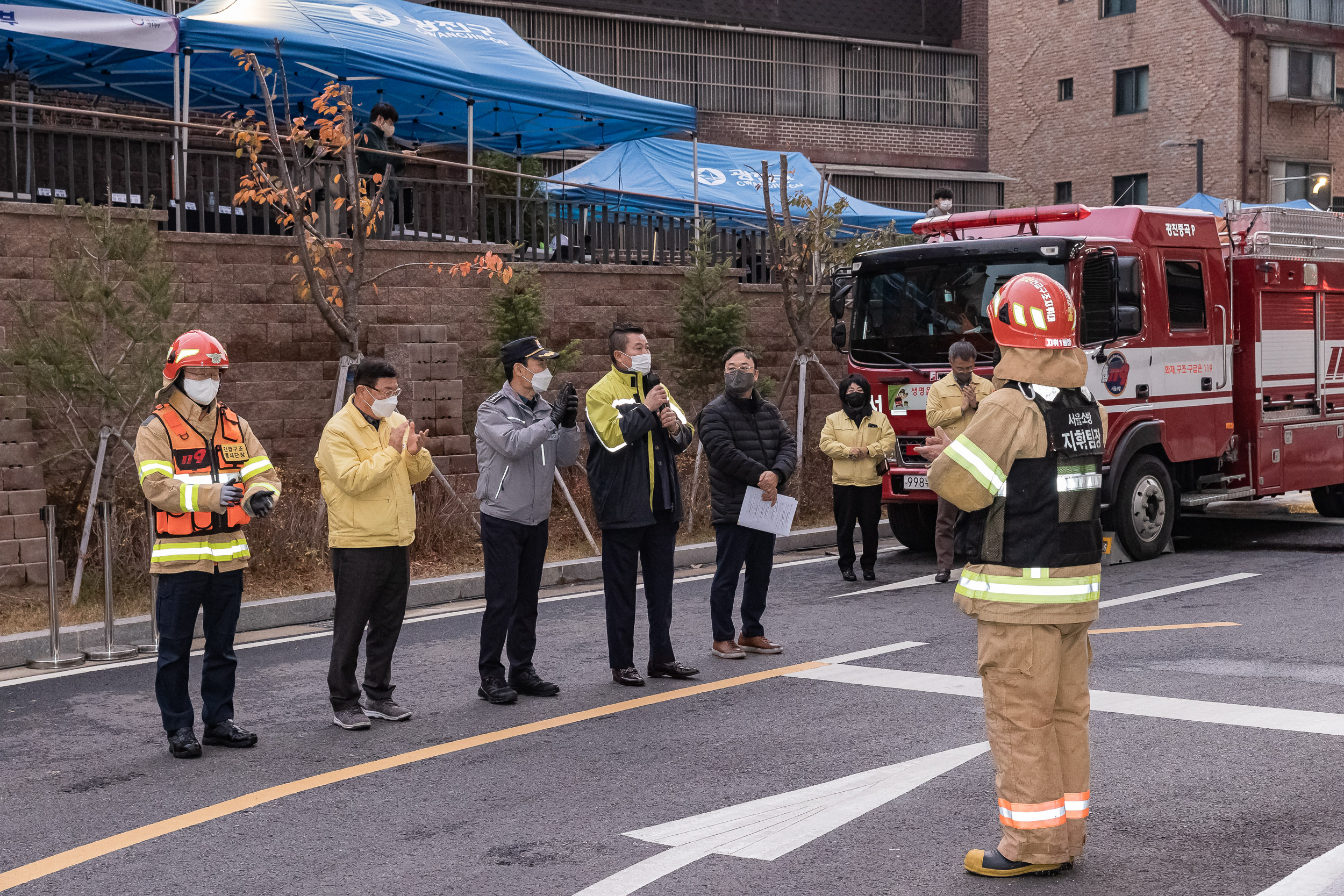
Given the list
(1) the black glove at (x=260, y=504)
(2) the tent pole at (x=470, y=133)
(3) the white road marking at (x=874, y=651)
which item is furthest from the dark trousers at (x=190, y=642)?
(2) the tent pole at (x=470, y=133)

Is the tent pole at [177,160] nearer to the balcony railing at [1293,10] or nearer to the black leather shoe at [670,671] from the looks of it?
the black leather shoe at [670,671]

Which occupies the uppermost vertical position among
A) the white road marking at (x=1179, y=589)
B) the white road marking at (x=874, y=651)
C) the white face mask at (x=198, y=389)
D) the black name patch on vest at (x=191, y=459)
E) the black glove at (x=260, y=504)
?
the white face mask at (x=198, y=389)

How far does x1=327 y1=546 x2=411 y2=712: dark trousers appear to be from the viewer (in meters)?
7.07

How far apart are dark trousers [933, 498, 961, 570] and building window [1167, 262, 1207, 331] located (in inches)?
107

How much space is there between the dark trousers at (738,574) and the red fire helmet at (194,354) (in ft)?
10.4

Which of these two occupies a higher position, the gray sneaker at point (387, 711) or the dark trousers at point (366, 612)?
the dark trousers at point (366, 612)

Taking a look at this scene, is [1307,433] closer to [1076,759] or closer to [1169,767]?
[1169,767]

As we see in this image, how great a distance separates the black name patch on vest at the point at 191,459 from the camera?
22.0 ft

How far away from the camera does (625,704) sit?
751cm

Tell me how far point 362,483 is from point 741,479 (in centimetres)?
251

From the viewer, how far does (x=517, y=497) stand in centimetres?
762

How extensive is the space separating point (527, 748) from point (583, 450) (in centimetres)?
962

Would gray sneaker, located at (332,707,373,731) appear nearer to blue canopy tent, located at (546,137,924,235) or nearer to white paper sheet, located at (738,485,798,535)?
white paper sheet, located at (738,485,798,535)

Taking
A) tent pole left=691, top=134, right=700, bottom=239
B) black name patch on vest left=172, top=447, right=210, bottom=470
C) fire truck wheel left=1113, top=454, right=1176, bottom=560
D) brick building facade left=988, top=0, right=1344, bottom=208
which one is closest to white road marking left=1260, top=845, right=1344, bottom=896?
black name patch on vest left=172, top=447, right=210, bottom=470
